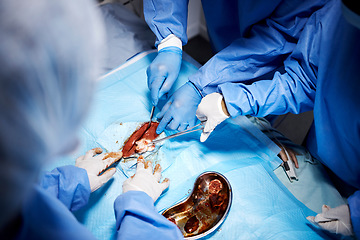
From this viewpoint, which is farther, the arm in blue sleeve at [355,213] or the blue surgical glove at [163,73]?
the blue surgical glove at [163,73]

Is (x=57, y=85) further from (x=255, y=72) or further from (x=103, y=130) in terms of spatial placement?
(x=255, y=72)

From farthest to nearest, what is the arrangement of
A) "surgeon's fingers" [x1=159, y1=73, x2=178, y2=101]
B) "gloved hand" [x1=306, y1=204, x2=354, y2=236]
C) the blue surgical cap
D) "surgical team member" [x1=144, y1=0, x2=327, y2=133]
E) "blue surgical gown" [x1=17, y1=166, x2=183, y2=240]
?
"surgeon's fingers" [x1=159, y1=73, x2=178, y2=101] → "surgical team member" [x1=144, y1=0, x2=327, y2=133] → "gloved hand" [x1=306, y1=204, x2=354, y2=236] → "blue surgical gown" [x1=17, y1=166, x2=183, y2=240] → the blue surgical cap

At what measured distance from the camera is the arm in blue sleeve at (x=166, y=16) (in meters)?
1.71

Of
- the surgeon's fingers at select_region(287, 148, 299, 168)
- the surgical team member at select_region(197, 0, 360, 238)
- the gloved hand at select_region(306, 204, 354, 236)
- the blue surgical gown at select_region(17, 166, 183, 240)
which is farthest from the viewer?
the surgeon's fingers at select_region(287, 148, 299, 168)

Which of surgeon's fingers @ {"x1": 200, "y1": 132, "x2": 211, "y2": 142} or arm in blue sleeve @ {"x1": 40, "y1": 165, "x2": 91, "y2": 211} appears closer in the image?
arm in blue sleeve @ {"x1": 40, "y1": 165, "x2": 91, "y2": 211}

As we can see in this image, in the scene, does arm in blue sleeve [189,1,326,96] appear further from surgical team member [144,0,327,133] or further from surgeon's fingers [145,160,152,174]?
surgeon's fingers [145,160,152,174]

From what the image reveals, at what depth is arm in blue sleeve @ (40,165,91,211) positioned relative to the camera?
1.08 m

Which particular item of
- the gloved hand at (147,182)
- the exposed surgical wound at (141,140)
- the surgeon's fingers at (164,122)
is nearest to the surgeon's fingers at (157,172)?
the gloved hand at (147,182)

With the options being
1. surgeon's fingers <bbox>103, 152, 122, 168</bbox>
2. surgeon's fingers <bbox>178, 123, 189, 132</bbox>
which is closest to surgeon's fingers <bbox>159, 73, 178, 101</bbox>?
surgeon's fingers <bbox>178, 123, 189, 132</bbox>

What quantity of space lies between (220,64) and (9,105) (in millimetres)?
1362

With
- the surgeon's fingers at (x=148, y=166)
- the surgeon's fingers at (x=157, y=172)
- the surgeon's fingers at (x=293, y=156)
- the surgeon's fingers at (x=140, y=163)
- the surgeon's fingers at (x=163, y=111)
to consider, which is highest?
the surgeon's fingers at (x=163, y=111)

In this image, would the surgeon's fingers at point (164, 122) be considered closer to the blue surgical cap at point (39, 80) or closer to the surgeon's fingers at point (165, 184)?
the surgeon's fingers at point (165, 184)

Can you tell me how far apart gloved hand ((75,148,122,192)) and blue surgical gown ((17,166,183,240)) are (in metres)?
0.13

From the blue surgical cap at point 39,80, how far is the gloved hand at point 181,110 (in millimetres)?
1070
